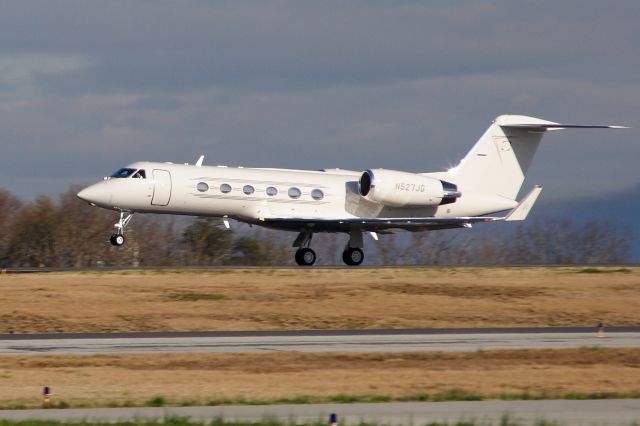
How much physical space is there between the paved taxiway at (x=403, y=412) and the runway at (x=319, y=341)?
6.95m

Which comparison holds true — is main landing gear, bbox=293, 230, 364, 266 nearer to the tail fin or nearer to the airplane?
the airplane

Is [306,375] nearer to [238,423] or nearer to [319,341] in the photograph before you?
[319,341]

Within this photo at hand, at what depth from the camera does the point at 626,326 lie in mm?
29797

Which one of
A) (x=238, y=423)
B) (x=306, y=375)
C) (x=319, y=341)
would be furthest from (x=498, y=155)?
(x=238, y=423)

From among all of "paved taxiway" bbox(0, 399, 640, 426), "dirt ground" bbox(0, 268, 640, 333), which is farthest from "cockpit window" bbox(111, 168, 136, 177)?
"paved taxiway" bbox(0, 399, 640, 426)

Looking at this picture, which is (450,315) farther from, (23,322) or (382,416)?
(382,416)

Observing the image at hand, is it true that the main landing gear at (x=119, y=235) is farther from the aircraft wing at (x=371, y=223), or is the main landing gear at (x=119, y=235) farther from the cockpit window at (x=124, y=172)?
the aircraft wing at (x=371, y=223)

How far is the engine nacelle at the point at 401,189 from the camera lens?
3984cm

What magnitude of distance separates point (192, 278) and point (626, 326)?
1392cm

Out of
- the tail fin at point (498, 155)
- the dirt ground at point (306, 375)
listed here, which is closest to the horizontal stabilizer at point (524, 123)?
the tail fin at point (498, 155)

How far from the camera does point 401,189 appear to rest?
40250mm

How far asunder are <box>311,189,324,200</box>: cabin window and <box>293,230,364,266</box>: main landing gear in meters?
1.51

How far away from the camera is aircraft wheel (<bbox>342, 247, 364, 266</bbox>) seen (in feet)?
134

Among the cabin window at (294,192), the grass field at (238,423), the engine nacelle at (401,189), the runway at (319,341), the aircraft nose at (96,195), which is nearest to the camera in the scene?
the grass field at (238,423)
